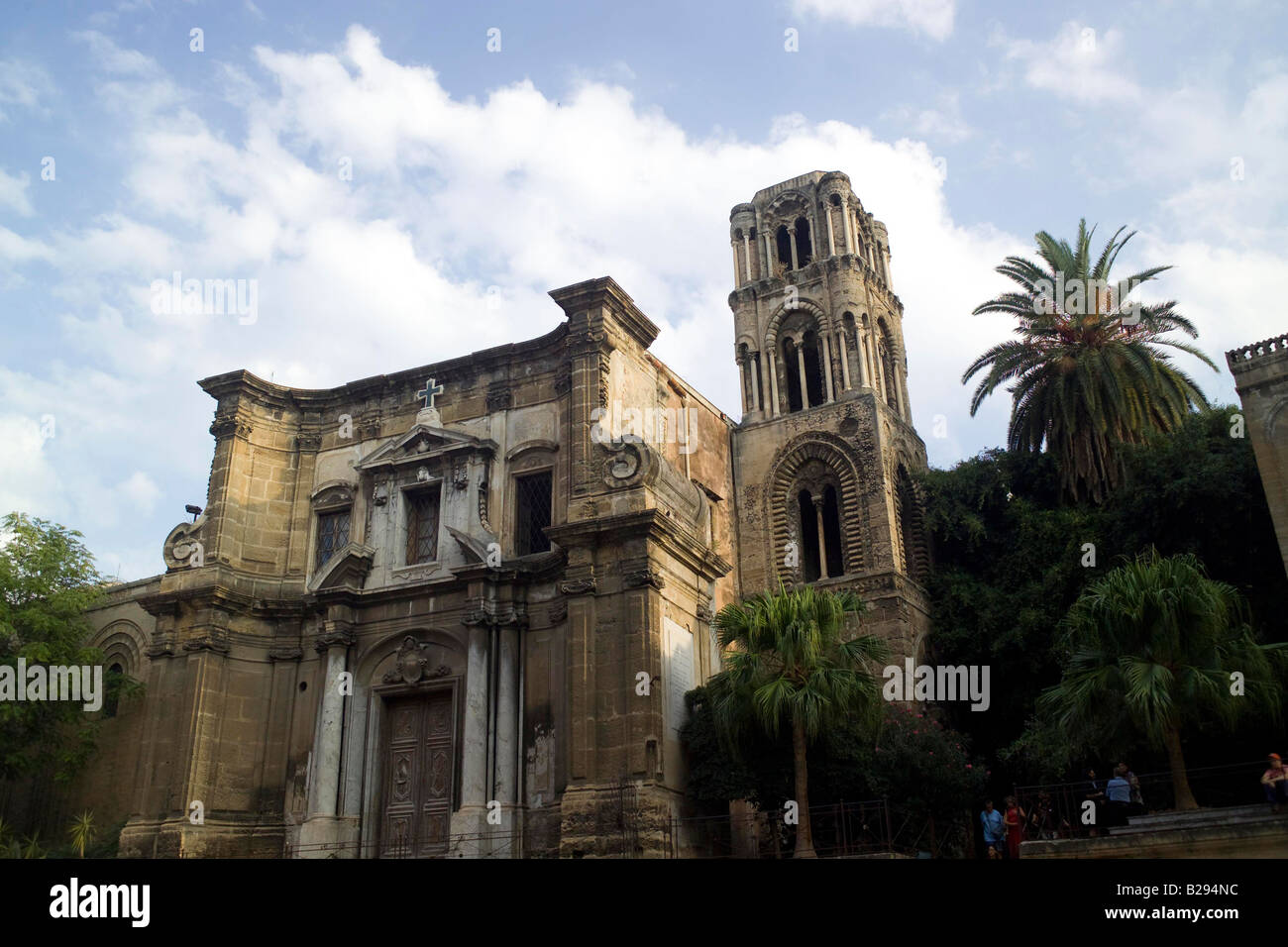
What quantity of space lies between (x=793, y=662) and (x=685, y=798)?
11.5 ft

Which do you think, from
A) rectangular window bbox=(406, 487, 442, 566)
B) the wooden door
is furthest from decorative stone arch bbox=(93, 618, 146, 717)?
the wooden door

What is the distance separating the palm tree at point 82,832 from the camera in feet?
77.4

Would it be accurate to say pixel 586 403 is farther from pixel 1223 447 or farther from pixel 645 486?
pixel 1223 447

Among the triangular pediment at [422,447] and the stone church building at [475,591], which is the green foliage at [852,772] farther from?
the triangular pediment at [422,447]

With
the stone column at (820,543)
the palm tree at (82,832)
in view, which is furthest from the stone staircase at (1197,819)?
the palm tree at (82,832)

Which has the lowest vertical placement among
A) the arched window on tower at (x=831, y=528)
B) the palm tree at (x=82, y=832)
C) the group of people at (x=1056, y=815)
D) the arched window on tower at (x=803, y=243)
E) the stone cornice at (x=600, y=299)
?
the group of people at (x=1056, y=815)

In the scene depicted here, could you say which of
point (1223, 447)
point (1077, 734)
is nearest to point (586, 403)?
point (1077, 734)

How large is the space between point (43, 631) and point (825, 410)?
1916 cm

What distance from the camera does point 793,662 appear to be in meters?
18.5

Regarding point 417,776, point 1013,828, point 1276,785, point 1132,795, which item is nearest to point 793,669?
point 1013,828

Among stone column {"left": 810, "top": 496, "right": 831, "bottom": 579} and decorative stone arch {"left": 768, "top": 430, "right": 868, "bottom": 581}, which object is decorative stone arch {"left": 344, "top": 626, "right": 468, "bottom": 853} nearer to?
decorative stone arch {"left": 768, "top": 430, "right": 868, "bottom": 581}

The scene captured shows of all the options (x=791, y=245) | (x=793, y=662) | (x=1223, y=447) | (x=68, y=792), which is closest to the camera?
(x=793, y=662)

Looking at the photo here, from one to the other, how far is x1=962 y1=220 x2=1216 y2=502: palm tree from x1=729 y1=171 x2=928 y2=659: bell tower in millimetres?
2908

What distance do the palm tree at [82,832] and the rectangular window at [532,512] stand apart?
10.7 metres
